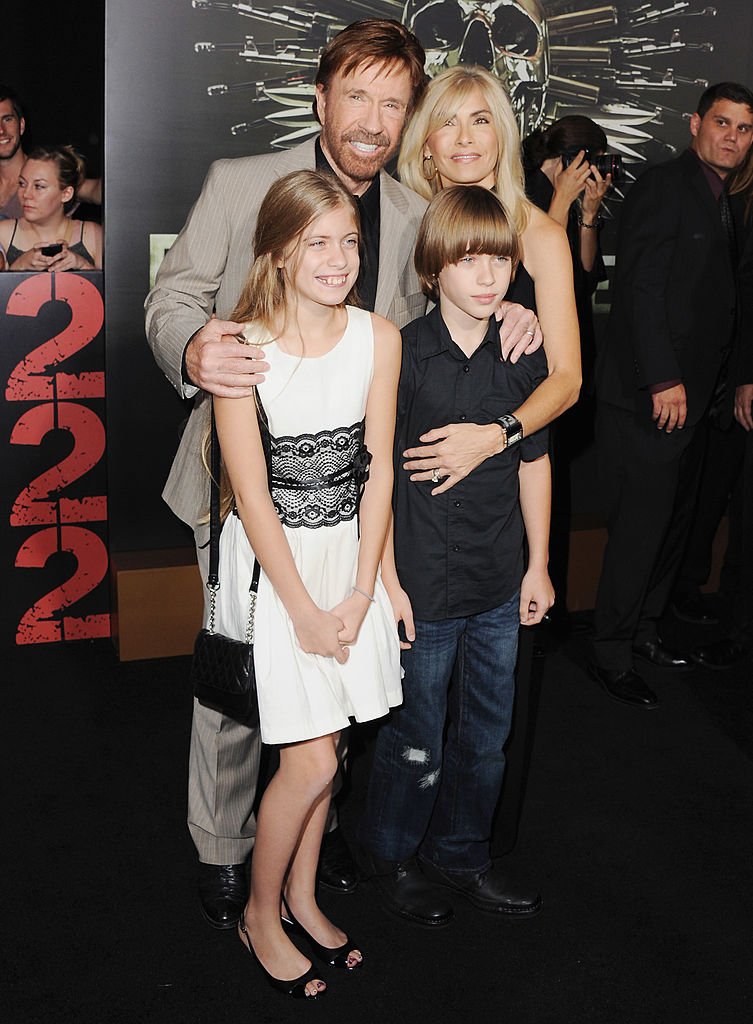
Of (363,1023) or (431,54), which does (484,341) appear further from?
(431,54)

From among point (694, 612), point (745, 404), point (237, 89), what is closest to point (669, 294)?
point (745, 404)

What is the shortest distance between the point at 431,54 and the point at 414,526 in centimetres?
226

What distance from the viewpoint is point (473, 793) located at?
244cm

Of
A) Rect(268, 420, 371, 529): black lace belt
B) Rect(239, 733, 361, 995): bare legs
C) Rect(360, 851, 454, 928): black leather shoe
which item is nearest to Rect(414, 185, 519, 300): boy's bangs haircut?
Rect(268, 420, 371, 529): black lace belt

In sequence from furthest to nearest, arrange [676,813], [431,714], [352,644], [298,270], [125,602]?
[125,602] < [676,813] < [431,714] < [352,644] < [298,270]

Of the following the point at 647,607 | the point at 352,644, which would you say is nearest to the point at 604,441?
the point at 647,607

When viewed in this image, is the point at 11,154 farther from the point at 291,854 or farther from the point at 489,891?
the point at 489,891

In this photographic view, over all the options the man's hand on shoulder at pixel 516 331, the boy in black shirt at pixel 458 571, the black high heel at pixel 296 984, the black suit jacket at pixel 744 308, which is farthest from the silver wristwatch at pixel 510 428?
the black suit jacket at pixel 744 308

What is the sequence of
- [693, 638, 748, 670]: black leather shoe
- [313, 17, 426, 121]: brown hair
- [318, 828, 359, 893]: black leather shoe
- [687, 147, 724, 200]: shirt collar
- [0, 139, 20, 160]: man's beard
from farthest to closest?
[0, 139, 20, 160]: man's beard < [693, 638, 748, 670]: black leather shoe < [687, 147, 724, 200]: shirt collar < [318, 828, 359, 893]: black leather shoe < [313, 17, 426, 121]: brown hair

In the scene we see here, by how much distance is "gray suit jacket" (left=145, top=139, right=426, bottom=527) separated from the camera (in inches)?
89.7

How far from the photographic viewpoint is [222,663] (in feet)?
6.83

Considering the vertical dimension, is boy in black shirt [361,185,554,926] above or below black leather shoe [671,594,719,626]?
above

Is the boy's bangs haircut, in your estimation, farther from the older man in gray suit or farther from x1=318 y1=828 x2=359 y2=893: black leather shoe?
x1=318 y1=828 x2=359 y2=893: black leather shoe

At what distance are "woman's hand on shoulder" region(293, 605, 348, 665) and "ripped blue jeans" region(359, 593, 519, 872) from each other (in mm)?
250
